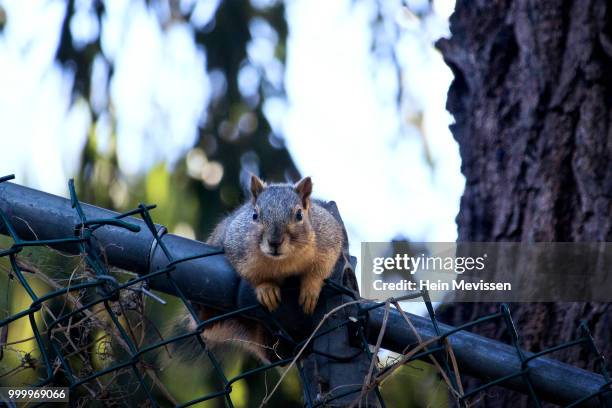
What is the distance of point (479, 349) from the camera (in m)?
1.76

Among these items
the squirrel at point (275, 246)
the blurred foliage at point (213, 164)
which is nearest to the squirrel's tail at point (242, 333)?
the squirrel at point (275, 246)

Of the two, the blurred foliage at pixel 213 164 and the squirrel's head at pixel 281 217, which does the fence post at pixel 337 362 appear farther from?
the blurred foliage at pixel 213 164

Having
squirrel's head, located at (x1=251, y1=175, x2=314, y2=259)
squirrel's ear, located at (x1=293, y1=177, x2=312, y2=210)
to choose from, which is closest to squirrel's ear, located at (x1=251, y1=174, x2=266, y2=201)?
squirrel's head, located at (x1=251, y1=175, x2=314, y2=259)

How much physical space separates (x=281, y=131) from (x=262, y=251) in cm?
123

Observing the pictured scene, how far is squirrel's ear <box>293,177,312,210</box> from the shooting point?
2.64m

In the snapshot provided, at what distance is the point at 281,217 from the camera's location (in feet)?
8.15

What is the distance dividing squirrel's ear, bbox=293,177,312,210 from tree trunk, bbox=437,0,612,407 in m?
0.55

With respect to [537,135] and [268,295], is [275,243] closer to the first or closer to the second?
[268,295]

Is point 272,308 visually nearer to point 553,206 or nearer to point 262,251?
point 262,251

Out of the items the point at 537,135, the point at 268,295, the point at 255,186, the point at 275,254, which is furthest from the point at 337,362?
the point at 537,135

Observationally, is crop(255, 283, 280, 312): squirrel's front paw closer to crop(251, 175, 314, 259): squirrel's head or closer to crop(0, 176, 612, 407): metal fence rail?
crop(0, 176, 612, 407): metal fence rail

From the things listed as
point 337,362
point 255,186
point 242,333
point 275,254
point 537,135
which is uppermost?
point 537,135

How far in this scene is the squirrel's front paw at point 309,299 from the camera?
6.15 feet

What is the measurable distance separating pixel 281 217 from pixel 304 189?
0.68 feet
